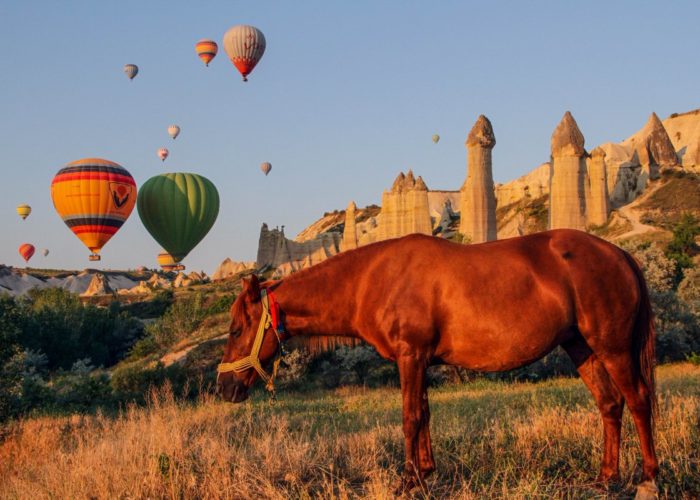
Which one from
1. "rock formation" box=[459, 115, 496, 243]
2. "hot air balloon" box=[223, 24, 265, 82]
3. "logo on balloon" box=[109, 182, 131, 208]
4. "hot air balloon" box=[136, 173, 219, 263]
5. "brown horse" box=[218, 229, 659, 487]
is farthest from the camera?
"rock formation" box=[459, 115, 496, 243]

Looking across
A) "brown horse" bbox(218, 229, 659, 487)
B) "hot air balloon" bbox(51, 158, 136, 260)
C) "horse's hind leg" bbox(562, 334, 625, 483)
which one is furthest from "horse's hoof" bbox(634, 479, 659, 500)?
"hot air balloon" bbox(51, 158, 136, 260)

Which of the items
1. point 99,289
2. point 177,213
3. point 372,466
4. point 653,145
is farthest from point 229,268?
point 372,466

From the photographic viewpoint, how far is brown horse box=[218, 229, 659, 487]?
24.6 feet

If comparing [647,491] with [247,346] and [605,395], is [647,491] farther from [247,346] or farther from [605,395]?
[247,346]

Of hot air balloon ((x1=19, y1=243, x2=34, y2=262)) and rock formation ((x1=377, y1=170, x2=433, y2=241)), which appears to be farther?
hot air balloon ((x1=19, y1=243, x2=34, y2=262))

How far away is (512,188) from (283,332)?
14402 centimetres

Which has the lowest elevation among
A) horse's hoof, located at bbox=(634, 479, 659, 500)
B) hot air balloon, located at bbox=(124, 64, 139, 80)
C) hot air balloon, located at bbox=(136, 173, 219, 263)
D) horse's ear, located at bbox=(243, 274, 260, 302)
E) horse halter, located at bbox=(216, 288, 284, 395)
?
horse's hoof, located at bbox=(634, 479, 659, 500)

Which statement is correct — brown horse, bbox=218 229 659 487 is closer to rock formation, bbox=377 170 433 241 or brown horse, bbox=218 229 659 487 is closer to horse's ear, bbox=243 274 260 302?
horse's ear, bbox=243 274 260 302

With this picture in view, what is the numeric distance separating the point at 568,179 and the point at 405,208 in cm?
2525

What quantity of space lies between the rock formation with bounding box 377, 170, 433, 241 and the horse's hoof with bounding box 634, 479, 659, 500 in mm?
98760

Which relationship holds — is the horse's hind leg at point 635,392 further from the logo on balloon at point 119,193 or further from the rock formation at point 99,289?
the rock formation at point 99,289

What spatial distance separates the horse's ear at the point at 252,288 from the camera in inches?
313

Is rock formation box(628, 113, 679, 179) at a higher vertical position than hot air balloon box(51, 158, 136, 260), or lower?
higher

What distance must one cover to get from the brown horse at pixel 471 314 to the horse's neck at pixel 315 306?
0.03 feet
